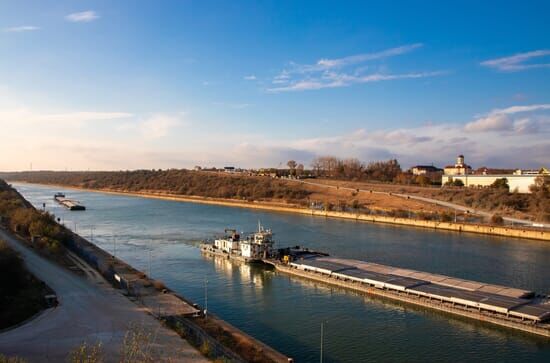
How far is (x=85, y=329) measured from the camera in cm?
2120

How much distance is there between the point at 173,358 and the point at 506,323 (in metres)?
16.3

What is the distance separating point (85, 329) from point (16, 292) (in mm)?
6694

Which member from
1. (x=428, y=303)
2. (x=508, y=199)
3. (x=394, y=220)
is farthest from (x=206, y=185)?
(x=428, y=303)

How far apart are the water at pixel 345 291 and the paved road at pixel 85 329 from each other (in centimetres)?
491

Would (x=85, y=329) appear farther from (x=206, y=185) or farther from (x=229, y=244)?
(x=206, y=185)

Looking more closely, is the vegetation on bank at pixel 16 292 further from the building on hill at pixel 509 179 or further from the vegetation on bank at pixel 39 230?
the building on hill at pixel 509 179

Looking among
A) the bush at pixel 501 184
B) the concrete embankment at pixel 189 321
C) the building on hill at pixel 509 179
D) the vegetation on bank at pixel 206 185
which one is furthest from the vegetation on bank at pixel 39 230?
the bush at pixel 501 184

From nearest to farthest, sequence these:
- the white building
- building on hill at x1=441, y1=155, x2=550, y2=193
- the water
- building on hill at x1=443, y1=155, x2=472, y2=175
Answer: the water < the white building < building on hill at x1=441, y1=155, x2=550, y2=193 < building on hill at x1=443, y1=155, x2=472, y2=175

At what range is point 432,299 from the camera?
90.9 feet

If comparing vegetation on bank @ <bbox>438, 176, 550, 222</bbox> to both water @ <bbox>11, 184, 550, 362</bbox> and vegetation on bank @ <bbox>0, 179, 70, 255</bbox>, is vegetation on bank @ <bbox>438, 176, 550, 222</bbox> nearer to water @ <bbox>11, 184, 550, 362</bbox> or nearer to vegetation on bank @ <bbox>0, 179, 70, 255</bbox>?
water @ <bbox>11, 184, 550, 362</bbox>

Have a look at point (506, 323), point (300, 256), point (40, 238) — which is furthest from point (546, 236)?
point (40, 238)

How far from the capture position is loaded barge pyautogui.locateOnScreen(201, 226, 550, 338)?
24625mm

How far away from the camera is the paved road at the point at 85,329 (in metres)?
18.6

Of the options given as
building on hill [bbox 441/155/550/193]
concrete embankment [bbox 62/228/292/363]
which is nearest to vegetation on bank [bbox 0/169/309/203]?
building on hill [bbox 441/155/550/193]
